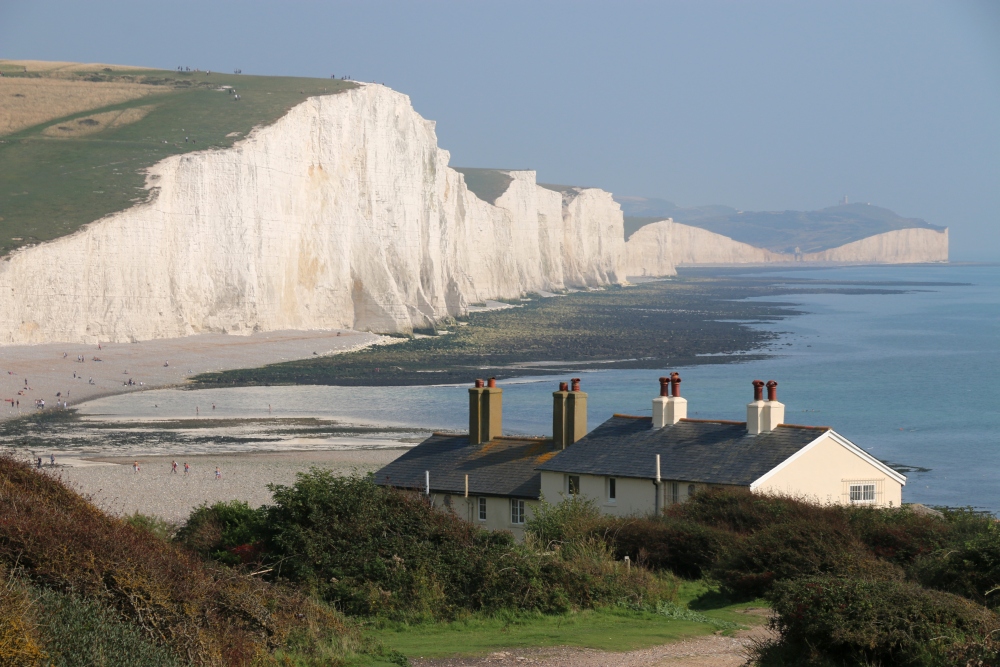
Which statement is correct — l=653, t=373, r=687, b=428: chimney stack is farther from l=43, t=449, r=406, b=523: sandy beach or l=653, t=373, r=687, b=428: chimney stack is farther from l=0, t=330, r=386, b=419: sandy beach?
l=0, t=330, r=386, b=419: sandy beach

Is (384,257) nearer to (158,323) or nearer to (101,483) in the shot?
(158,323)

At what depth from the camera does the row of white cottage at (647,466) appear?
18.8m

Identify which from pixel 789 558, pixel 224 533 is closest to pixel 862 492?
pixel 789 558

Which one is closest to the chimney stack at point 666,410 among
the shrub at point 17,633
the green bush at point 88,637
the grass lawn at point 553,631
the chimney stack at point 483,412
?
the chimney stack at point 483,412

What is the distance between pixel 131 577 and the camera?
29.9 ft

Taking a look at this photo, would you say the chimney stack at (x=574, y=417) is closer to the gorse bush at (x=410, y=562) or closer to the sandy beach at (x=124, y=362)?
the gorse bush at (x=410, y=562)

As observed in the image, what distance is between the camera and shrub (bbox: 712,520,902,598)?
13773 millimetres

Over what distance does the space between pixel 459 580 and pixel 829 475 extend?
792 cm

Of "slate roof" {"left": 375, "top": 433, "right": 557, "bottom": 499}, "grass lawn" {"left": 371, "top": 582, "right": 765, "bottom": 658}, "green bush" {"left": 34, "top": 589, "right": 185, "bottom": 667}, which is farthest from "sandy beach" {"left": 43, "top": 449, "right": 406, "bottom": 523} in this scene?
"green bush" {"left": 34, "top": 589, "right": 185, "bottom": 667}

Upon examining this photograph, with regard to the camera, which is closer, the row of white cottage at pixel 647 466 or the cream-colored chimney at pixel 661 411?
the row of white cottage at pixel 647 466

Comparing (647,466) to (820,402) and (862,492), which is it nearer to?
(862,492)

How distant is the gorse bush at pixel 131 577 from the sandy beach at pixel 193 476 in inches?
702

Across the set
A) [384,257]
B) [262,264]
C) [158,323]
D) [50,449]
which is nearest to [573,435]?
[50,449]

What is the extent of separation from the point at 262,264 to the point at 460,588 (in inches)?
2565
